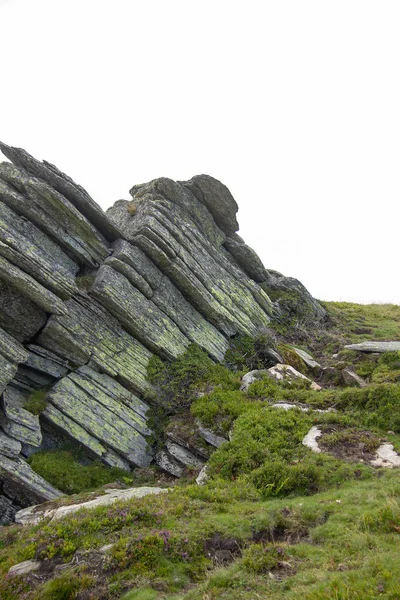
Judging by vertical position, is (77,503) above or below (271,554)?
below

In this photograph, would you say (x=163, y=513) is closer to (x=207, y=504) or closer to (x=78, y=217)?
(x=207, y=504)

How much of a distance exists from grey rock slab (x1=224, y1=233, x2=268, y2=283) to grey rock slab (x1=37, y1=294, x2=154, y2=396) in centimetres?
1953

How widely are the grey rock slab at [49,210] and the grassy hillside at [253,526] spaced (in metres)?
15.7

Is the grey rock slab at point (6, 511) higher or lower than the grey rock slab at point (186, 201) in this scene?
lower

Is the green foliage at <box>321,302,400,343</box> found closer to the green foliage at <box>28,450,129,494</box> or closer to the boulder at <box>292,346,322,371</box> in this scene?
the boulder at <box>292,346,322,371</box>

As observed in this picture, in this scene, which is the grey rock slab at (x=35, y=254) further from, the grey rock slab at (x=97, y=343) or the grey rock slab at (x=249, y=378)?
the grey rock slab at (x=249, y=378)

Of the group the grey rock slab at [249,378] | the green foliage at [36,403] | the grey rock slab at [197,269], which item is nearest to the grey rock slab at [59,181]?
the grey rock slab at [197,269]

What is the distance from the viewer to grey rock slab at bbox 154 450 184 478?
70.0ft

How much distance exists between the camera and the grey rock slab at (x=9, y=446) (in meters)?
18.9

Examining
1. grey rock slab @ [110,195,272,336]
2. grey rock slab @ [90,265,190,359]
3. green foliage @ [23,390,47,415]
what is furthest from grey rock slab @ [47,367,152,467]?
grey rock slab @ [110,195,272,336]

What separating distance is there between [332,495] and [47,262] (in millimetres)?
21763

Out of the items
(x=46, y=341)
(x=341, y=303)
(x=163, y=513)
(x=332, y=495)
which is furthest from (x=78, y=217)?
(x=341, y=303)

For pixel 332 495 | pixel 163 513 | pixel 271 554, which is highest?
pixel 332 495

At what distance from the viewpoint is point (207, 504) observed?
14.8 meters
